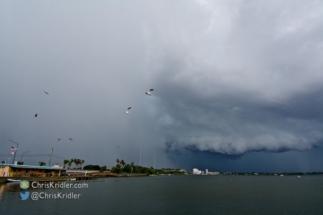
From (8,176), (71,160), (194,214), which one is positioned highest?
(71,160)

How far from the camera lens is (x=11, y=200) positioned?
128ft

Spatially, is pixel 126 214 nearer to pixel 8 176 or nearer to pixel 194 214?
pixel 194 214

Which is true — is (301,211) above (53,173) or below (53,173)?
below

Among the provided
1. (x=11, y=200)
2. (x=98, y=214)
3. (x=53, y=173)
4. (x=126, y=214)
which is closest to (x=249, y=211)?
(x=126, y=214)

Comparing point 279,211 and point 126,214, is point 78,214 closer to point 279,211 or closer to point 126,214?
point 126,214

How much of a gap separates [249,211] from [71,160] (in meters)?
172

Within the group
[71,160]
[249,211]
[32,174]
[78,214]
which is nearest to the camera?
[78,214]

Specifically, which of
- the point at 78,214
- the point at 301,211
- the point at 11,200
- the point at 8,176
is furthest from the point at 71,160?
the point at 301,211

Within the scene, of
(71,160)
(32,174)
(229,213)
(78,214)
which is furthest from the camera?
(71,160)

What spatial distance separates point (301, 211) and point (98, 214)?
3396 cm

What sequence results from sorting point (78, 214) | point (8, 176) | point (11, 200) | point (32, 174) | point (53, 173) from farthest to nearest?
point (53, 173) → point (32, 174) → point (8, 176) → point (11, 200) → point (78, 214)

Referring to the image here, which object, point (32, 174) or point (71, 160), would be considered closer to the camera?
point (32, 174)

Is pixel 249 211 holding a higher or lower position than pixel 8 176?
lower

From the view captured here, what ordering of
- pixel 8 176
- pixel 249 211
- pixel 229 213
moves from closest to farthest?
pixel 229 213, pixel 249 211, pixel 8 176
